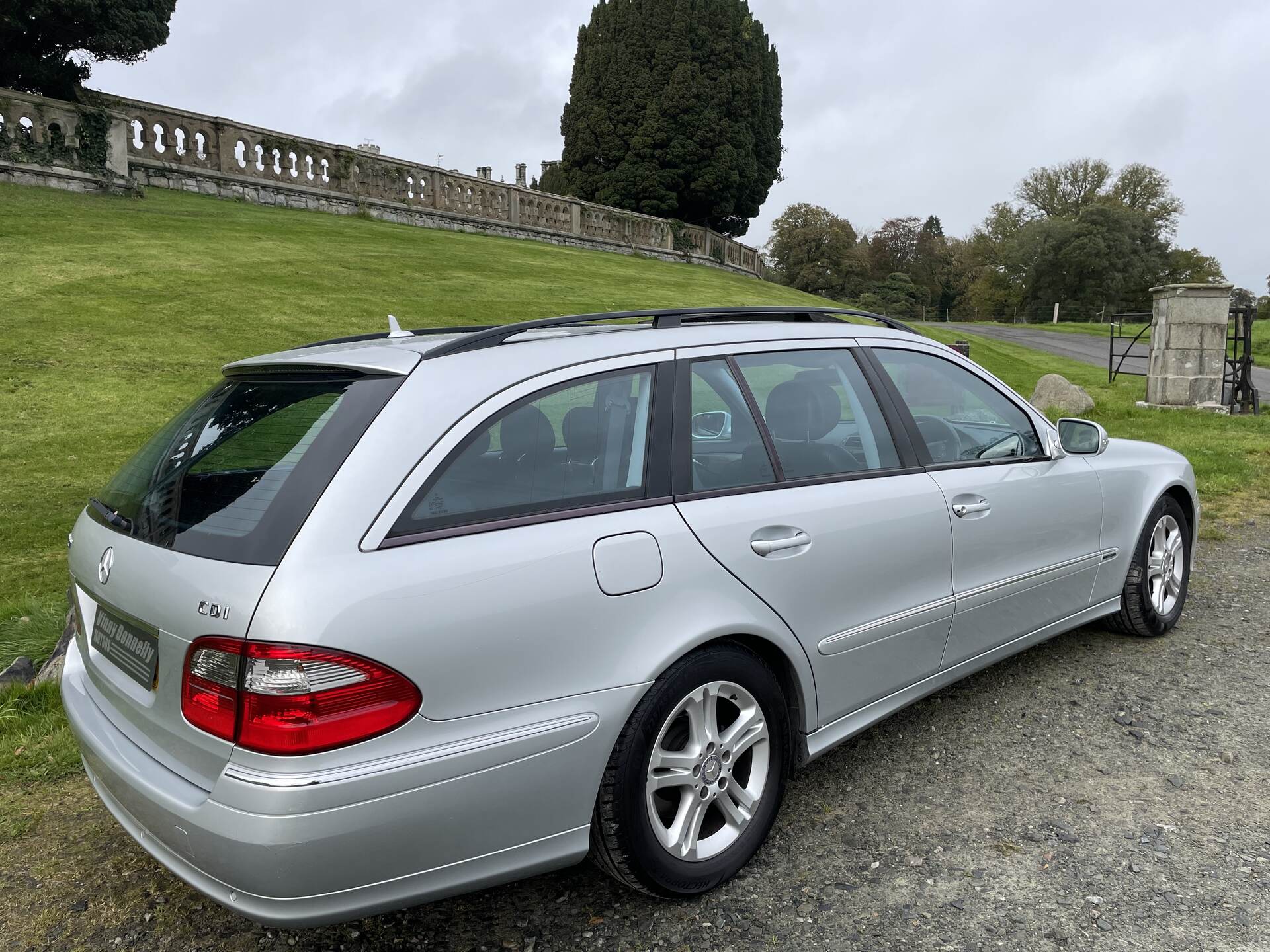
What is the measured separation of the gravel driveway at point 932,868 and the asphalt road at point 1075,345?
19.0 metres

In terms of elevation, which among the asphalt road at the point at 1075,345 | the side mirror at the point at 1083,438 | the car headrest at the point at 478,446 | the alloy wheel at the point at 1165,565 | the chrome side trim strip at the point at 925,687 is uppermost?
the asphalt road at the point at 1075,345

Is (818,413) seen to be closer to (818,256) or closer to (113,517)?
(113,517)

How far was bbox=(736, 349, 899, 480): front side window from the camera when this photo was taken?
2.96 metres

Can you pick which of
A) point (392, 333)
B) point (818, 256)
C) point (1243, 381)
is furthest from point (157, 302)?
point (818, 256)

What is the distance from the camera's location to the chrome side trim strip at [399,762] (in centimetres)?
188

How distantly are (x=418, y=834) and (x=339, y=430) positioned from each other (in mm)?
950

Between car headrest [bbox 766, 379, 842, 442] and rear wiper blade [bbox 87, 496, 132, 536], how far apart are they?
1912 mm

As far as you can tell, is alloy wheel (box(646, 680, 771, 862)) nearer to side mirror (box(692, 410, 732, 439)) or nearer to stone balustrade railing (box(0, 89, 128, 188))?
side mirror (box(692, 410, 732, 439))

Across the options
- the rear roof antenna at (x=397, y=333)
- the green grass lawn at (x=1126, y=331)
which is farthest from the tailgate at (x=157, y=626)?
the green grass lawn at (x=1126, y=331)

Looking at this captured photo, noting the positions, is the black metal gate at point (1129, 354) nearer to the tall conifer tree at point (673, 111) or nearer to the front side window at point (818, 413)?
the front side window at point (818, 413)

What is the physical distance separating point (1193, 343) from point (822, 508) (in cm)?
1362

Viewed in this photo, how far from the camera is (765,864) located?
277 centimetres

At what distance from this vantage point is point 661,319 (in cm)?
298

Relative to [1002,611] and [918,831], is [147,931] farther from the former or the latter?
[1002,611]
